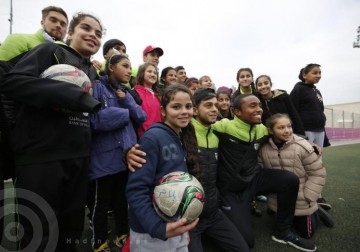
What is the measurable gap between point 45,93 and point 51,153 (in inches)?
17.0

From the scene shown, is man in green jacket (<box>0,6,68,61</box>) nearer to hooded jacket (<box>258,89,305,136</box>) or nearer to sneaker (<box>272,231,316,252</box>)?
hooded jacket (<box>258,89,305,136</box>)

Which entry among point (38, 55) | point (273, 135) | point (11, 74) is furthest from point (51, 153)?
point (273, 135)

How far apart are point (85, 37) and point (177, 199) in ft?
5.67

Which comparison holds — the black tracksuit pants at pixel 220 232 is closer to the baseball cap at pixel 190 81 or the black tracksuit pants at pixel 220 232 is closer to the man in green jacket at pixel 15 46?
the man in green jacket at pixel 15 46

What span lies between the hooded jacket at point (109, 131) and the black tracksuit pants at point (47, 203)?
520mm

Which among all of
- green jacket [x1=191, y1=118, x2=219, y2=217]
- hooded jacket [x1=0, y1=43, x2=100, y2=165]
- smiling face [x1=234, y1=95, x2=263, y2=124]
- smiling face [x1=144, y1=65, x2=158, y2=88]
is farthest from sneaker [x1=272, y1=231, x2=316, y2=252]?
smiling face [x1=144, y1=65, x2=158, y2=88]

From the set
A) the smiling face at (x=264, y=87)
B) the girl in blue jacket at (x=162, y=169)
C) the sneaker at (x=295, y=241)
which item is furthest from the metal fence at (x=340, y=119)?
the girl in blue jacket at (x=162, y=169)

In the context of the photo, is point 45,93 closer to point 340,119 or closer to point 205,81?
point 205,81

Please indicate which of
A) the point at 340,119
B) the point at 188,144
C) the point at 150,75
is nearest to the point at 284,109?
the point at 150,75

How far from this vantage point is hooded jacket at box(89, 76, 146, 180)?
90.0 inches

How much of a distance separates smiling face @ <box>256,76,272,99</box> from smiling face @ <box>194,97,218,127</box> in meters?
1.66

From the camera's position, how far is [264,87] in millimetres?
4098

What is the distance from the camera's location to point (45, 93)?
152 cm

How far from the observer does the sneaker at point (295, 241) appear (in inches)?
102
